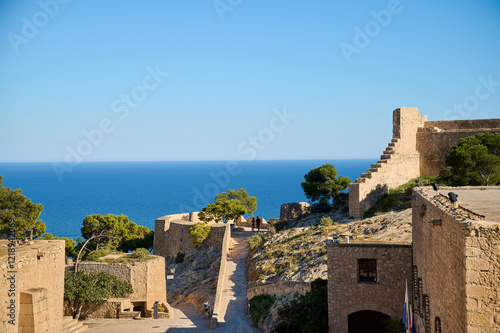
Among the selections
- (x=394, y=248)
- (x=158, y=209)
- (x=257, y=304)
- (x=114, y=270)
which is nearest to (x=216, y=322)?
(x=257, y=304)

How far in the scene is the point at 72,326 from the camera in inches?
818

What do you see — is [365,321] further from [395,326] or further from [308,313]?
[395,326]

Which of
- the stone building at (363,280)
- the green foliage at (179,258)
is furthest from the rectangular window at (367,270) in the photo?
the green foliage at (179,258)

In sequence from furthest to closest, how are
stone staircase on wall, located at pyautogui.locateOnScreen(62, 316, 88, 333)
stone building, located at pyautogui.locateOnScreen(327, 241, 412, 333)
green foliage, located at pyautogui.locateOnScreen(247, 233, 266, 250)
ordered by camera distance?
green foliage, located at pyautogui.locateOnScreen(247, 233, 266, 250)
stone staircase on wall, located at pyautogui.locateOnScreen(62, 316, 88, 333)
stone building, located at pyautogui.locateOnScreen(327, 241, 412, 333)

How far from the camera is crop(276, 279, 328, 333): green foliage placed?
15.1 meters

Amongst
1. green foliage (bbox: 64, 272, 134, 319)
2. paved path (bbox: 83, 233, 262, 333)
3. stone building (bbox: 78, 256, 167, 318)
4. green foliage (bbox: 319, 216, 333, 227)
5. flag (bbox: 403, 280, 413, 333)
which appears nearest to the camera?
flag (bbox: 403, 280, 413, 333)

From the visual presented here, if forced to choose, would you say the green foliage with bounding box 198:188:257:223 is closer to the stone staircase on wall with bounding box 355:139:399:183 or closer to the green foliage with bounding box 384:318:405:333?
the stone staircase on wall with bounding box 355:139:399:183

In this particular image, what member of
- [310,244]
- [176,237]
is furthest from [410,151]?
[176,237]

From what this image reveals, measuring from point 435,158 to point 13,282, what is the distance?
22.6 metres

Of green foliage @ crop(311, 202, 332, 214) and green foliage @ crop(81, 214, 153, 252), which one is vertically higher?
green foliage @ crop(311, 202, 332, 214)

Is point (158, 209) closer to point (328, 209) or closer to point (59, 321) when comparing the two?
point (328, 209)

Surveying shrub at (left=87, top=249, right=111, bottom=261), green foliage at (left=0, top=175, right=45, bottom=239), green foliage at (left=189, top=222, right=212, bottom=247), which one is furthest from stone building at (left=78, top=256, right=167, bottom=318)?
green foliage at (left=189, top=222, right=212, bottom=247)

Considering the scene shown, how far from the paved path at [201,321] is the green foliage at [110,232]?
396 inches

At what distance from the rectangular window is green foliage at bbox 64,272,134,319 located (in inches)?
559
